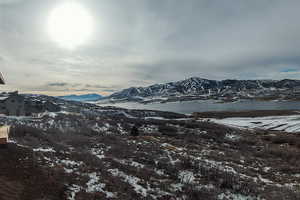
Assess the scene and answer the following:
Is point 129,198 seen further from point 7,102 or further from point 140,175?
point 7,102

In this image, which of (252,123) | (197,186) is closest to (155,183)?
(197,186)

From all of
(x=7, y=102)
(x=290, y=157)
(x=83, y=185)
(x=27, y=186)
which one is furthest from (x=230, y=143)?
(x=7, y=102)

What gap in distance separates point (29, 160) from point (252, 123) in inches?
2450

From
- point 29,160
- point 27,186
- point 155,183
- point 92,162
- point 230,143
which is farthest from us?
point 230,143

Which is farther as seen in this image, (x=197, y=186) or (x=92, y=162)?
(x=92, y=162)

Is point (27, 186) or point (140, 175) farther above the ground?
point (27, 186)

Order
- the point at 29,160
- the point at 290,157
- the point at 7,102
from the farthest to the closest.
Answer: the point at 7,102, the point at 290,157, the point at 29,160

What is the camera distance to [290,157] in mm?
22016

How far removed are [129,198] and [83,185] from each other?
2.25 meters

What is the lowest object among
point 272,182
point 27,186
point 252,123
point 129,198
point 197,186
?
point 252,123

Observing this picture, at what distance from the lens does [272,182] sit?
13617mm

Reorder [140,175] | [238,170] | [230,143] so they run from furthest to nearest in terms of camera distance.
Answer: [230,143] < [238,170] < [140,175]

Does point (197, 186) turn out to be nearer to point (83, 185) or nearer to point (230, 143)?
point (83, 185)

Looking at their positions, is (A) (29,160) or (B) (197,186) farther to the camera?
(B) (197,186)
